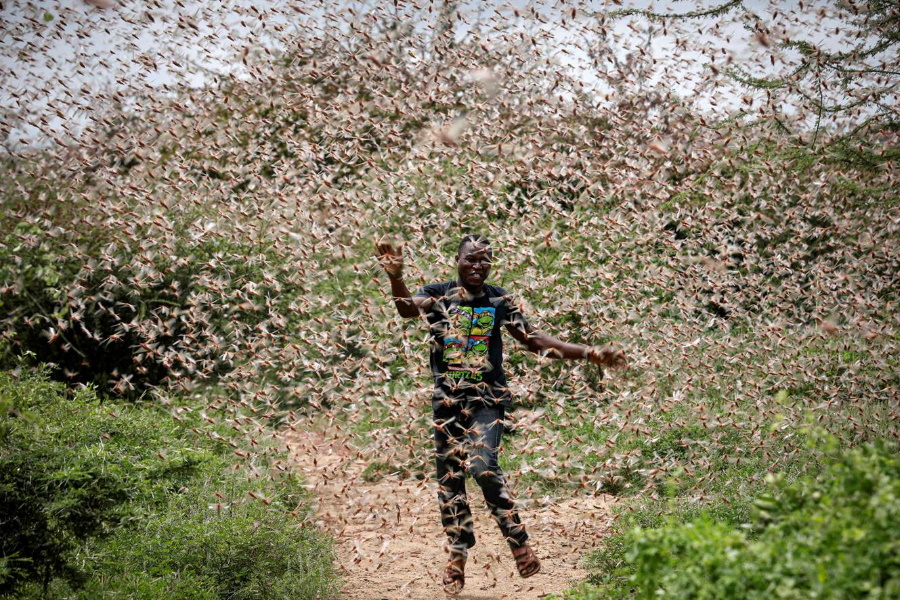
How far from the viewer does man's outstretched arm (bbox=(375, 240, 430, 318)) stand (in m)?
4.22

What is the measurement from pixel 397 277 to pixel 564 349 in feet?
3.58

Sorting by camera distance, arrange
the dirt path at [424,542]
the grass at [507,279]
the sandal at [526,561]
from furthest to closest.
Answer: the grass at [507,279] < the dirt path at [424,542] < the sandal at [526,561]

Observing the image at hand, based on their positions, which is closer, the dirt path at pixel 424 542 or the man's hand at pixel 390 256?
the man's hand at pixel 390 256

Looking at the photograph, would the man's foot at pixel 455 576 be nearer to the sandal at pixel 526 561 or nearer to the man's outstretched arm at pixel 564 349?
the sandal at pixel 526 561

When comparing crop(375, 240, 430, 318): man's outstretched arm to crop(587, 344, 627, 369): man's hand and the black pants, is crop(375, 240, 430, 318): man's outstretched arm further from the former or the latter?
crop(587, 344, 627, 369): man's hand

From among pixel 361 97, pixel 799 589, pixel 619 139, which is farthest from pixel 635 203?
pixel 799 589

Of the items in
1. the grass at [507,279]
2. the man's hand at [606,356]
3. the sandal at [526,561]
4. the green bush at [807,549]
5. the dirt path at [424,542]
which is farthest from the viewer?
the grass at [507,279]

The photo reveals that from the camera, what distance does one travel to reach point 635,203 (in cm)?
821

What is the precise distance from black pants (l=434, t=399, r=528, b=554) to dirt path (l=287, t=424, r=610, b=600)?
484mm

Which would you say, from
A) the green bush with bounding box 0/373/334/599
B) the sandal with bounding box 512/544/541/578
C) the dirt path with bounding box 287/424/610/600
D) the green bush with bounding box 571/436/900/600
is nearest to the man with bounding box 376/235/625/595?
the sandal with bounding box 512/544/541/578

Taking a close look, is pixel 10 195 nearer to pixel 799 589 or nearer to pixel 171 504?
pixel 171 504

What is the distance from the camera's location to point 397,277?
4324mm

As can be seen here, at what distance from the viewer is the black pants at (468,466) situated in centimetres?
418

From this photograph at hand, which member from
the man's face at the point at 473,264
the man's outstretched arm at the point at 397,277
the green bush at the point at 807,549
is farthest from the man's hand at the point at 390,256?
the green bush at the point at 807,549
